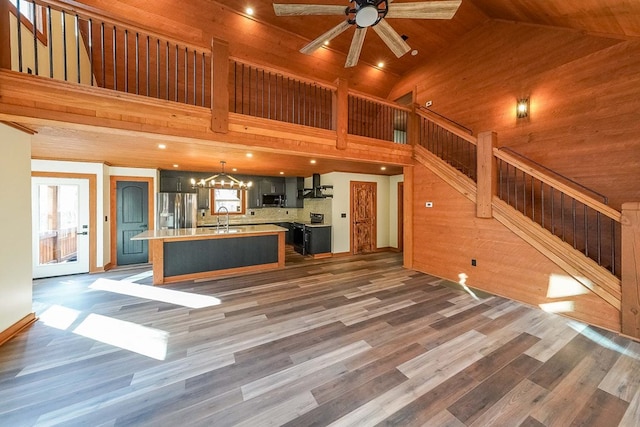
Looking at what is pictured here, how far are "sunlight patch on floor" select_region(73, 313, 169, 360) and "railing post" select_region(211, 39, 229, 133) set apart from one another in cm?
255

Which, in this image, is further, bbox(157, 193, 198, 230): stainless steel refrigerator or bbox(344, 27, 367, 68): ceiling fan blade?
bbox(157, 193, 198, 230): stainless steel refrigerator

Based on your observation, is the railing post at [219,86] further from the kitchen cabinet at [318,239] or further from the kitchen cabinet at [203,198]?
the kitchen cabinet at [203,198]

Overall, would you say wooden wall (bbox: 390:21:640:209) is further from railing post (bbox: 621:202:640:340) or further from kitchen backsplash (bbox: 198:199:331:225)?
kitchen backsplash (bbox: 198:199:331:225)

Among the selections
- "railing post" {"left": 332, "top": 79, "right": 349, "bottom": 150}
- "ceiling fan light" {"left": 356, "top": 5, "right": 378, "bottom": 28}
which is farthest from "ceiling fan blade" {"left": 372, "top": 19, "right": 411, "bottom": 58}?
"railing post" {"left": 332, "top": 79, "right": 349, "bottom": 150}

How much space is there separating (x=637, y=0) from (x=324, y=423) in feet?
18.0

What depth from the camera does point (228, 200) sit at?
7.62 meters

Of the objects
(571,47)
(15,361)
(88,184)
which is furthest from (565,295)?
(88,184)

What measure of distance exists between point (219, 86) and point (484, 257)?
15.9ft

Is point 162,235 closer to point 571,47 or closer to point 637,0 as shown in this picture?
point 637,0

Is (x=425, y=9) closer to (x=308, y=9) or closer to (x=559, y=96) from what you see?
(x=308, y=9)

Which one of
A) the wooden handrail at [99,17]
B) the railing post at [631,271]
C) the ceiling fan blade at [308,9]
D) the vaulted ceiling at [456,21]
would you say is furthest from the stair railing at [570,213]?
the wooden handrail at [99,17]

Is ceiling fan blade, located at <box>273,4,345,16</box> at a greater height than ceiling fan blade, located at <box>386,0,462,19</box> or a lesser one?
greater

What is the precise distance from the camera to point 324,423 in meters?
1.58

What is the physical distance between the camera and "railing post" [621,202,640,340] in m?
2.59
